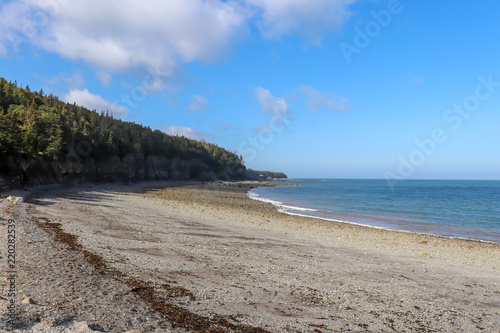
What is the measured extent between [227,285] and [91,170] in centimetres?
7007

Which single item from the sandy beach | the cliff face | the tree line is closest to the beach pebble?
the sandy beach

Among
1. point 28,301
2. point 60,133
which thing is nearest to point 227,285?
point 28,301

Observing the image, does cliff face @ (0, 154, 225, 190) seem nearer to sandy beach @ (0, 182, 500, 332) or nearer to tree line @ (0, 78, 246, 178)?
tree line @ (0, 78, 246, 178)

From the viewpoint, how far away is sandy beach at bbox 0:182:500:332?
6.13 m

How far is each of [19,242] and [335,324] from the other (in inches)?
454

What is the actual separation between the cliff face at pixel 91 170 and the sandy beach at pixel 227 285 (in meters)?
25.0

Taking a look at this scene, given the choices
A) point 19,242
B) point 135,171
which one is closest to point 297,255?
point 19,242

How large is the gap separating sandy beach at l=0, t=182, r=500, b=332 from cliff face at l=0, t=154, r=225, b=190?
25.0m

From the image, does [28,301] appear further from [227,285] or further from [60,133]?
[60,133]

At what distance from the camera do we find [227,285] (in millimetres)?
8719

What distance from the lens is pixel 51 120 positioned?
57.0 metres

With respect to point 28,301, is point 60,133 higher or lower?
higher

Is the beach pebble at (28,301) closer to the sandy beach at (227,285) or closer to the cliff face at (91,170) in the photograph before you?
the sandy beach at (227,285)

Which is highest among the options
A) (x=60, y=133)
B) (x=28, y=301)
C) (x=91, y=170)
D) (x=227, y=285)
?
(x=60, y=133)
